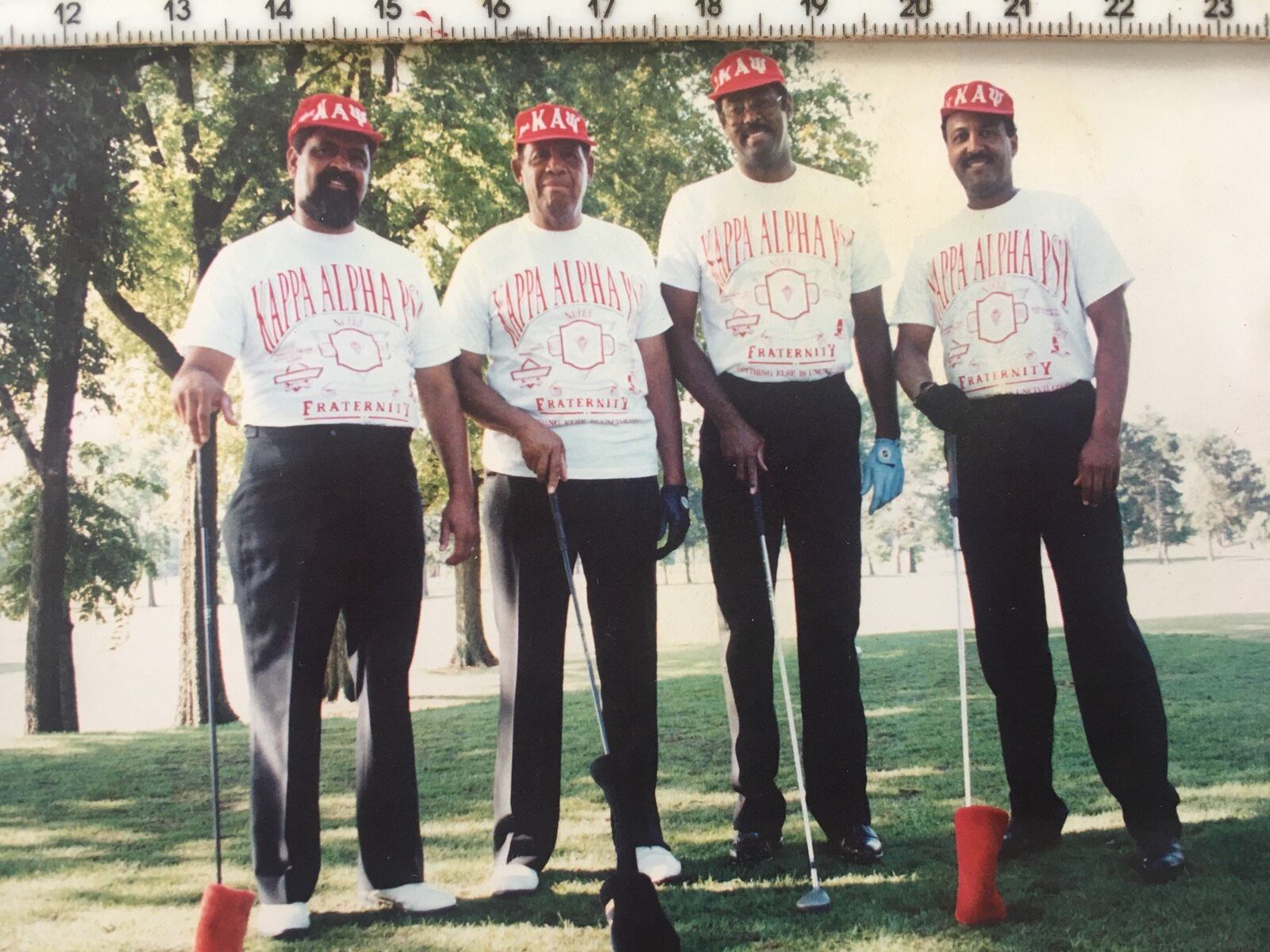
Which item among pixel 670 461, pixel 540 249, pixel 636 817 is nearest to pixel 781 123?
pixel 540 249

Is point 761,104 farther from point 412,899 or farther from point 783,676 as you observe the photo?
point 412,899

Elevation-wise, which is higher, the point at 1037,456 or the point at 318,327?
the point at 318,327

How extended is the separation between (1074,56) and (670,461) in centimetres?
187

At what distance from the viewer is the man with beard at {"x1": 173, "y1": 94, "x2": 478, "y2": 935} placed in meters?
3.22

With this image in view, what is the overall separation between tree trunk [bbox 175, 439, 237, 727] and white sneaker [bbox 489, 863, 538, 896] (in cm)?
90

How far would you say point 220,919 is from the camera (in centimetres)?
304

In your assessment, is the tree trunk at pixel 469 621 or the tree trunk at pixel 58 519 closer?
the tree trunk at pixel 469 621

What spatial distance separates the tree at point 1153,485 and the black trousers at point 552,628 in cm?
154

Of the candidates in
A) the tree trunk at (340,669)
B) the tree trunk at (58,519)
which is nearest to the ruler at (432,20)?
the tree trunk at (58,519)

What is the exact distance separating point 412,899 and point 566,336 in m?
1.65

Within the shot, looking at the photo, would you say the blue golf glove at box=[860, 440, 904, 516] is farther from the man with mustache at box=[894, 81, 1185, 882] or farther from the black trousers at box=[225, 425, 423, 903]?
the black trousers at box=[225, 425, 423, 903]

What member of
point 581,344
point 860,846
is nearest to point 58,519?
point 581,344

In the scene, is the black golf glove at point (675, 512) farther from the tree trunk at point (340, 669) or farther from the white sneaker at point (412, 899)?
the white sneaker at point (412, 899)

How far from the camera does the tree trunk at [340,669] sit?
3373 mm
